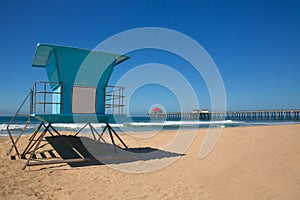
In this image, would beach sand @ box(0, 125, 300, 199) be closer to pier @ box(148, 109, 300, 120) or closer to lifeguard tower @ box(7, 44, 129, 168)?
lifeguard tower @ box(7, 44, 129, 168)

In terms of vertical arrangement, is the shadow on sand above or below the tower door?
below

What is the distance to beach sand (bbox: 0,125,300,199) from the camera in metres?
5.31

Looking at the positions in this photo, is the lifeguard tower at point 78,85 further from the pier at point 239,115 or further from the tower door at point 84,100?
the pier at point 239,115

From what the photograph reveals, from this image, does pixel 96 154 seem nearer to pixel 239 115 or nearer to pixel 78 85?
pixel 78 85

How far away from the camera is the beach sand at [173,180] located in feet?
17.4

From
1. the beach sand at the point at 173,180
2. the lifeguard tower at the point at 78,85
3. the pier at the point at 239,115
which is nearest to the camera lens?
the beach sand at the point at 173,180

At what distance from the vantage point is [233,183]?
6008mm

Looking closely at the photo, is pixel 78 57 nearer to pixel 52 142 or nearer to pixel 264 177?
pixel 52 142

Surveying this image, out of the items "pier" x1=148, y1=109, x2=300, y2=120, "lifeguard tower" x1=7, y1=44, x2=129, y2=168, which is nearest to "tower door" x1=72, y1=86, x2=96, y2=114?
"lifeguard tower" x1=7, y1=44, x2=129, y2=168

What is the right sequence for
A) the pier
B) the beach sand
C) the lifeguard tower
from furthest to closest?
1. the pier
2. the lifeguard tower
3. the beach sand

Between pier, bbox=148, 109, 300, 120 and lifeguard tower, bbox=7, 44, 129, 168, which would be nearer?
lifeguard tower, bbox=7, 44, 129, 168

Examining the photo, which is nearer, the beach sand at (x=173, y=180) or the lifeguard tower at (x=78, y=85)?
the beach sand at (x=173, y=180)

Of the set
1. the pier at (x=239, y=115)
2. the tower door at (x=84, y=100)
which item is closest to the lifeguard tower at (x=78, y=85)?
the tower door at (x=84, y=100)

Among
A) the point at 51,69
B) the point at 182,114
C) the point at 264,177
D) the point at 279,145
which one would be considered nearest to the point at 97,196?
the point at 264,177
